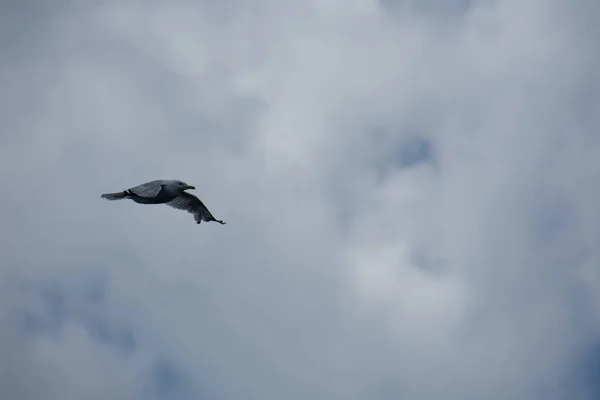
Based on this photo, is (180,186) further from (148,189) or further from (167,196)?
(148,189)

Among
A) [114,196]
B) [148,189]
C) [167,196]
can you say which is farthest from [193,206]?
[148,189]

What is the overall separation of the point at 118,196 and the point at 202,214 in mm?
8319

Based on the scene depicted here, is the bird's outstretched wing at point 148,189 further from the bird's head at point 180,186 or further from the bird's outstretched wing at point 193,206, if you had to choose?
the bird's outstretched wing at point 193,206

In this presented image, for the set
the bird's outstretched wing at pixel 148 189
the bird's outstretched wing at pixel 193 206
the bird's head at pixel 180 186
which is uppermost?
the bird's outstretched wing at pixel 193 206

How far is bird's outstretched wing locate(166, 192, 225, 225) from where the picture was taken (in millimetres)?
59531

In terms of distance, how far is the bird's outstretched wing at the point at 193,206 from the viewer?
59531 millimetres

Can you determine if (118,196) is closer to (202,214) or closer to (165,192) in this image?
(165,192)

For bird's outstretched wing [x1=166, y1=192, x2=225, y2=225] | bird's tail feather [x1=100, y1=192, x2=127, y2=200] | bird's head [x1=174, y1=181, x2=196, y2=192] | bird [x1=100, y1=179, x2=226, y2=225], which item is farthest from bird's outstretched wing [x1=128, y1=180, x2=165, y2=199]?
bird's outstretched wing [x1=166, y1=192, x2=225, y2=225]

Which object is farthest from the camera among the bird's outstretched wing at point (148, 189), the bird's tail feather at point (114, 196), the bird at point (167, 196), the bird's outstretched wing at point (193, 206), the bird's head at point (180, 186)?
the bird's outstretched wing at point (193, 206)

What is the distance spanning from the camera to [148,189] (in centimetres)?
5138

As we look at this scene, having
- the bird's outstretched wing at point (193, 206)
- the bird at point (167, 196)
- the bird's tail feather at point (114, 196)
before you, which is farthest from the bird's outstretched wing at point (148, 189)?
the bird's outstretched wing at point (193, 206)

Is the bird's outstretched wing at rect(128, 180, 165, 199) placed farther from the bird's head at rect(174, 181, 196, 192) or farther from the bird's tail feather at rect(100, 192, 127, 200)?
the bird's tail feather at rect(100, 192, 127, 200)

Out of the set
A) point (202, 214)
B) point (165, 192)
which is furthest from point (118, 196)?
point (202, 214)

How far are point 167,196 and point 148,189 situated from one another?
2.87 metres
